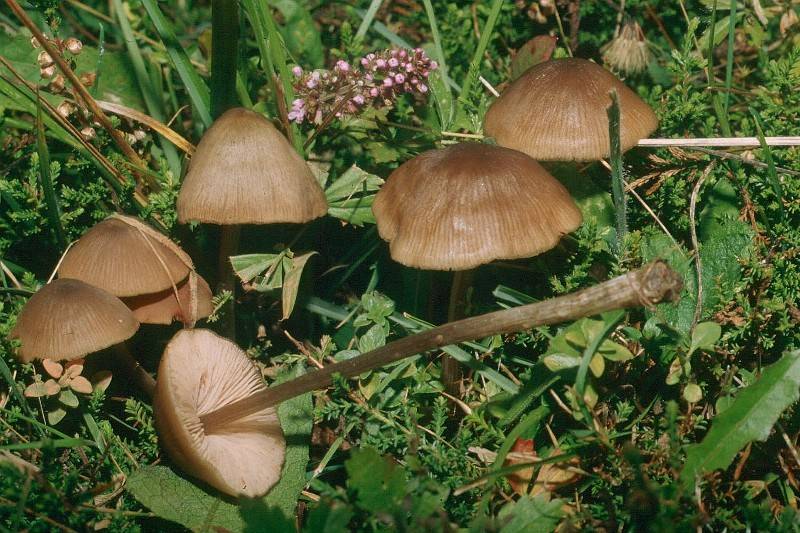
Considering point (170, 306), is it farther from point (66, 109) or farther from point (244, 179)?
point (66, 109)

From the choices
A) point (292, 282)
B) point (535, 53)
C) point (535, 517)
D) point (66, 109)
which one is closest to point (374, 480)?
point (535, 517)

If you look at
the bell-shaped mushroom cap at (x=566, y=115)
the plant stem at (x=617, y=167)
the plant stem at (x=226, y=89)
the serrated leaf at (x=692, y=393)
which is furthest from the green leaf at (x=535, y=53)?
the serrated leaf at (x=692, y=393)

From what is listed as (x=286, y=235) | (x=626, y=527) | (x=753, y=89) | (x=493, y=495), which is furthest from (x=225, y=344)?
(x=753, y=89)

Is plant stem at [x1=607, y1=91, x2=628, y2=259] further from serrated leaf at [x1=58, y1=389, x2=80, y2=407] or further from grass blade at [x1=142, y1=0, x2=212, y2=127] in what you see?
serrated leaf at [x1=58, y1=389, x2=80, y2=407]

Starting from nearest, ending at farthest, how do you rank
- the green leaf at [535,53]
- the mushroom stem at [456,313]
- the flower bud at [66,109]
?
the mushroom stem at [456,313] < the flower bud at [66,109] < the green leaf at [535,53]

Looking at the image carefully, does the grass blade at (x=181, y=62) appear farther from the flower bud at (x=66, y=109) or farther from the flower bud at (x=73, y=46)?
the flower bud at (x=66, y=109)

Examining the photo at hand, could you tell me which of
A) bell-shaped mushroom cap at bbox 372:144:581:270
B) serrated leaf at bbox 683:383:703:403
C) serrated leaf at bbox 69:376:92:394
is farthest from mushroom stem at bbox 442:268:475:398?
serrated leaf at bbox 69:376:92:394
